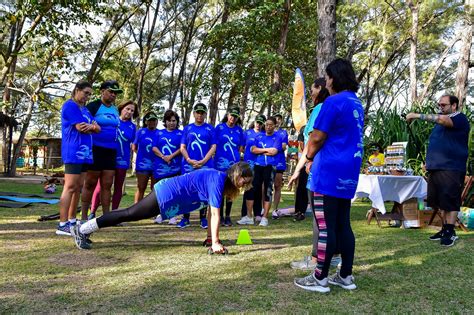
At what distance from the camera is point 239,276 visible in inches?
142

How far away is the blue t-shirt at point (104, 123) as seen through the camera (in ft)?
18.1

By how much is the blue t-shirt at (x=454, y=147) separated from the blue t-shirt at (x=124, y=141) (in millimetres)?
4153

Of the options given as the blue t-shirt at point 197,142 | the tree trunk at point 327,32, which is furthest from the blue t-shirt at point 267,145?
the tree trunk at point 327,32

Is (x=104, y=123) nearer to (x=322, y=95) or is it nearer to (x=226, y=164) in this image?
(x=226, y=164)

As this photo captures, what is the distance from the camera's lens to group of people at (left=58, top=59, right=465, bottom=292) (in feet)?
10.6

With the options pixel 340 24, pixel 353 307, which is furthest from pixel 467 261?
pixel 340 24

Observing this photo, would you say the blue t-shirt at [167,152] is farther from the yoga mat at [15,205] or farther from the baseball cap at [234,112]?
the yoga mat at [15,205]

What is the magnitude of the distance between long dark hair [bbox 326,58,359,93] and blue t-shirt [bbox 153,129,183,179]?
3.65 metres

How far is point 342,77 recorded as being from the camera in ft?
10.7

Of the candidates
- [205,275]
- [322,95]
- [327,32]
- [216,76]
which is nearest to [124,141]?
[205,275]

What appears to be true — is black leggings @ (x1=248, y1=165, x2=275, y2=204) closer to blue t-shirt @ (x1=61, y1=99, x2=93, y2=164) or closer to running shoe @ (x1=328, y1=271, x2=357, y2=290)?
blue t-shirt @ (x1=61, y1=99, x2=93, y2=164)

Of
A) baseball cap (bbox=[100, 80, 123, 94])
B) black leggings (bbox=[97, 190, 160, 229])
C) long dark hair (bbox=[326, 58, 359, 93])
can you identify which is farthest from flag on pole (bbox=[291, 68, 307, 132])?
long dark hair (bbox=[326, 58, 359, 93])

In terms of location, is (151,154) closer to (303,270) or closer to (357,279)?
(303,270)

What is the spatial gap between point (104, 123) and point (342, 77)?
3346 mm
